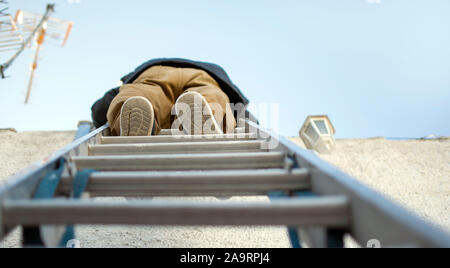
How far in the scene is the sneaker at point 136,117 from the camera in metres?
1.15

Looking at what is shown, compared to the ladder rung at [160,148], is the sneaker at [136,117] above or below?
above

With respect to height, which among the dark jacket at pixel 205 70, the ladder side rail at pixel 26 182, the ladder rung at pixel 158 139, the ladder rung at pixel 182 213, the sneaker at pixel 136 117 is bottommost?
the ladder rung at pixel 182 213

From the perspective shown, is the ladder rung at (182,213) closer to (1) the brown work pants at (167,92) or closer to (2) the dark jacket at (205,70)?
(1) the brown work pants at (167,92)

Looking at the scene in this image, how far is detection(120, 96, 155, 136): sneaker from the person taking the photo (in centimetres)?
115

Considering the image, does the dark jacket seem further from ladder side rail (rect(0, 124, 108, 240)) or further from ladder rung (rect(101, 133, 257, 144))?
ladder side rail (rect(0, 124, 108, 240))

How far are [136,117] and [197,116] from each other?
250 mm

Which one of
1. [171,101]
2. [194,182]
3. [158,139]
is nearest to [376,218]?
[194,182]

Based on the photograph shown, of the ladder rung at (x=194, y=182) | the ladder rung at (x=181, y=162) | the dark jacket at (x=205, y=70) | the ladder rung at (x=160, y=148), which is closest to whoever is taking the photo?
the ladder rung at (x=194, y=182)

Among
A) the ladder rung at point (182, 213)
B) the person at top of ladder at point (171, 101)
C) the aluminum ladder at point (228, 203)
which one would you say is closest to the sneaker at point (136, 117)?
the person at top of ladder at point (171, 101)

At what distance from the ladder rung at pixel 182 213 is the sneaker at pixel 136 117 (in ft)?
2.30

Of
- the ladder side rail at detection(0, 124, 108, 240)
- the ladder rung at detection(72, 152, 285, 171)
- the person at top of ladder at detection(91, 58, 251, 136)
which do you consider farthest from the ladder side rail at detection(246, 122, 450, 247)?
the person at top of ladder at detection(91, 58, 251, 136)
